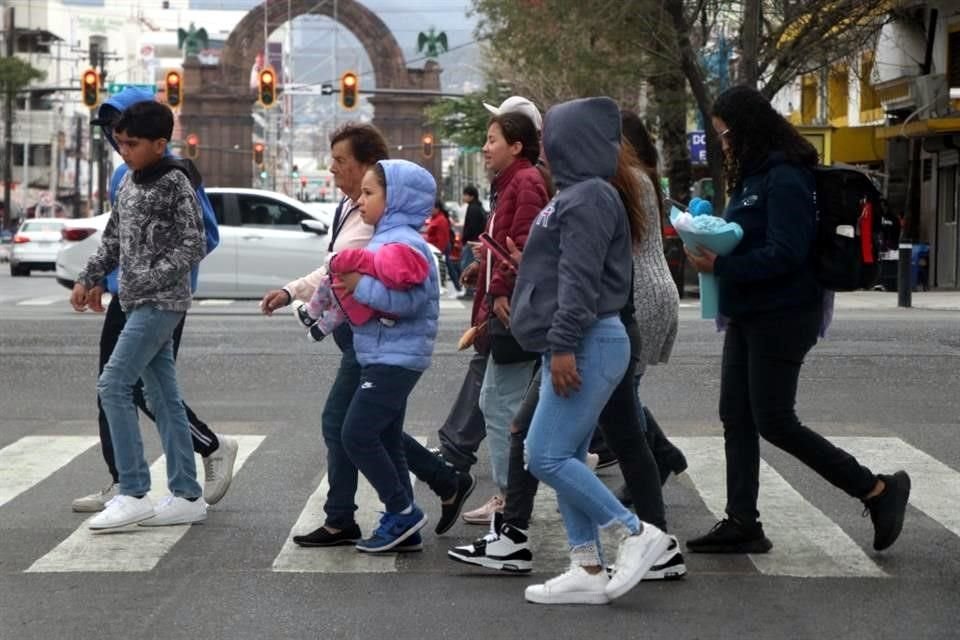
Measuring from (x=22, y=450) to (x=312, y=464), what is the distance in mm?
1701

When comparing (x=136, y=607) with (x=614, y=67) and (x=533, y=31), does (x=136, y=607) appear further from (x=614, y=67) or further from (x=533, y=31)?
(x=533, y=31)

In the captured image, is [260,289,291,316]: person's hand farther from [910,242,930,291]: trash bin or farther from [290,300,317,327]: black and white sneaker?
[910,242,930,291]: trash bin

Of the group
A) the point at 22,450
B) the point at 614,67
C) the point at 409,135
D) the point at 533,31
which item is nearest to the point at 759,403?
the point at 22,450

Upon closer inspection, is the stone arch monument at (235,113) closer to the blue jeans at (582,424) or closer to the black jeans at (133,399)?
the black jeans at (133,399)

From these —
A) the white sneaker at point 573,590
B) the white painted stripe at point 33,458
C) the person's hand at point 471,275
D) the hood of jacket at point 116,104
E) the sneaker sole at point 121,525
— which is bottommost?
the white painted stripe at point 33,458

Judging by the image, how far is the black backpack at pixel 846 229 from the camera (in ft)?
22.3

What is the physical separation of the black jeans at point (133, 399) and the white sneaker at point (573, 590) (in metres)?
2.32

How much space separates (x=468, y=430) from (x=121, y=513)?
1.69 m

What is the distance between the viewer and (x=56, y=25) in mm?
102562

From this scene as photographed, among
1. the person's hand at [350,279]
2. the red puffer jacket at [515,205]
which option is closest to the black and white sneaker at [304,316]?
the person's hand at [350,279]

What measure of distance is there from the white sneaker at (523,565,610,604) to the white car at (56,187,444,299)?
1750 cm

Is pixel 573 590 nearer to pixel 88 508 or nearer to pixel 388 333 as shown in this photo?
pixel 388 333

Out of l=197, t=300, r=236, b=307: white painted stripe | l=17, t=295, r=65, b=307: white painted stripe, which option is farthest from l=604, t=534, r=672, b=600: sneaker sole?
l=17, t=295, r=65, b=307: white painted stripe

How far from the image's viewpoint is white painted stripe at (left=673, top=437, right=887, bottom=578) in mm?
6832
